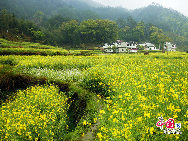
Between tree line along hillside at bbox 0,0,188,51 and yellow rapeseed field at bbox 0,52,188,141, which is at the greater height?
tree line along hillside at bbox 0,0,188,51

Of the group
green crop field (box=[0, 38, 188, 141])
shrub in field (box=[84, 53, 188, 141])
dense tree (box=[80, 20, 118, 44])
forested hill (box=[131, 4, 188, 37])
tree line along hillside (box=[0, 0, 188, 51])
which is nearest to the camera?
shrub in field (box=[84, 53, 188, 141])

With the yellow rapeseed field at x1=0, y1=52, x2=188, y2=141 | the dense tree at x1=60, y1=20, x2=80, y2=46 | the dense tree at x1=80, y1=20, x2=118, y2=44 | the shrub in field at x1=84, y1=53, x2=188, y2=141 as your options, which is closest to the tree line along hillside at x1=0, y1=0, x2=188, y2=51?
the dense tree at x1=60, y1=20, x2=80, y2=46

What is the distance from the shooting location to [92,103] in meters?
5.66

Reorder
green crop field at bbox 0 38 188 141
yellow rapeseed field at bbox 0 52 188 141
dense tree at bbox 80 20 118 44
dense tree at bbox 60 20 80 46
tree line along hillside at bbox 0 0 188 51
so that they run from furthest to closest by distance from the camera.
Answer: dense tree at bbox 60 20 80 46 < dense tree at bbox 80 20 118 44 < tree line along hillside at bbox 0 0 188 51 < green crop field at bbox 0 38 188 141 < yellow rapeseed field at bbox 0 52 188 141

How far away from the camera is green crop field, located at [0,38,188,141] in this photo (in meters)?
3.22

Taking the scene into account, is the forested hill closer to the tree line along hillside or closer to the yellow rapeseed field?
the tree line along hillside

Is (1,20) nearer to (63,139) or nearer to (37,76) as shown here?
(37,76)

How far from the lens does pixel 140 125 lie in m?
3.08

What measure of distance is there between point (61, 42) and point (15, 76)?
51.4 metres

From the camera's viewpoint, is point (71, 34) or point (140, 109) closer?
point (140, 109)

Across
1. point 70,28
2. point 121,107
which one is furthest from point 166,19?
point 121,107

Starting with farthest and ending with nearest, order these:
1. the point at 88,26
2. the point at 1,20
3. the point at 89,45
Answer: the point at 89,45 < the point at 88,26 < the point at 1,20

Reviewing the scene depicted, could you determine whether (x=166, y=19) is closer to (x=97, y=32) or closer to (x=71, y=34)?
(x=97, y=32)

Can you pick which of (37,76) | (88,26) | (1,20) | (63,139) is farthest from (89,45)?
(63,139)
